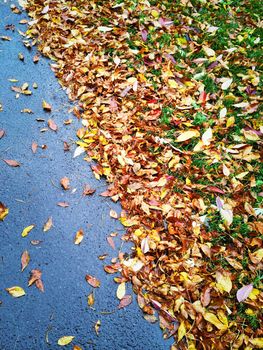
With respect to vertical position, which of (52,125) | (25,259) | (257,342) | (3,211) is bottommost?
(257,342)

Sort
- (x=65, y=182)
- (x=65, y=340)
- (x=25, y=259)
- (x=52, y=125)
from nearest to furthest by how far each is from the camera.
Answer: (x=65, y=340), (x=25, y=259), (x=65, y=182), (x=52, y=125)

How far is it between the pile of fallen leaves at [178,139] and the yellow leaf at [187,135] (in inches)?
0.8

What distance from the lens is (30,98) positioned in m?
2.86

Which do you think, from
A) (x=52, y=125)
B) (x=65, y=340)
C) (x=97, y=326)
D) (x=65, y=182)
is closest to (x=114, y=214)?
(x=65, y=182)

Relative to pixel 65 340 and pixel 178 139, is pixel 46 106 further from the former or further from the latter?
pixel 65 340

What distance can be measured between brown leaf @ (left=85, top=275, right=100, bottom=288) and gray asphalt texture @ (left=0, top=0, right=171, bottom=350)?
3 centimetres

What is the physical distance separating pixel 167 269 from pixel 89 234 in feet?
1.97

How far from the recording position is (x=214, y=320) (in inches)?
70.4

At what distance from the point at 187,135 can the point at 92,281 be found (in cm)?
141

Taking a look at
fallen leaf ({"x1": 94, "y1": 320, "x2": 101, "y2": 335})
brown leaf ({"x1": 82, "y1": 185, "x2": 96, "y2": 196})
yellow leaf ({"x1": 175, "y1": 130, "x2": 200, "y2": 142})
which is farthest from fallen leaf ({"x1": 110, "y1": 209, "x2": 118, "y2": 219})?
yellow leaf ({"x1": 175, "y1": 130, "x2": 200, "y2": 142})

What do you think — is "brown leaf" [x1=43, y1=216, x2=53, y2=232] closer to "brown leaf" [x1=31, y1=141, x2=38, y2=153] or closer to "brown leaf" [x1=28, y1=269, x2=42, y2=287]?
"brown leaf" [x1=28, y1=269, x2=42, y2=287]

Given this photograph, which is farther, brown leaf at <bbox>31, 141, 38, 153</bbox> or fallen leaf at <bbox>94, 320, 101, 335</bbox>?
brown leaf at <bbox>31, 141, 38, 153</bbox>

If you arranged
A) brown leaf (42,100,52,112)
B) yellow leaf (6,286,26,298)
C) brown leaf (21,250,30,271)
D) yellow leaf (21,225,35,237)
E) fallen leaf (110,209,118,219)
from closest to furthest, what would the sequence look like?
yellow leaf (6,286,26,298), brown leaf (21,250,30,271), yellow leaf (21,225,35,237), fallen leaf (110,209,118,219), brown leaf (42,100,52,112)

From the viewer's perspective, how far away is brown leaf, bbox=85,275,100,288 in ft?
6.43
